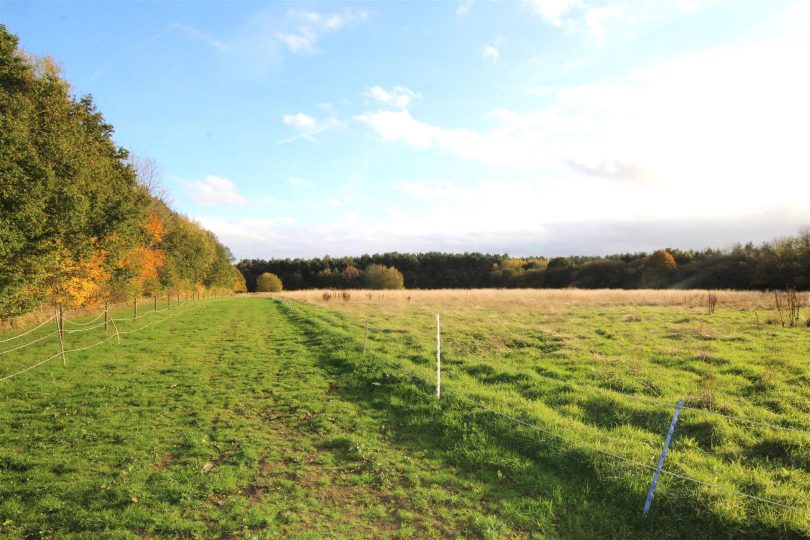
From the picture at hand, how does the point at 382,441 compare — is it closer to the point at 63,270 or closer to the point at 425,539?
the point at 425,539

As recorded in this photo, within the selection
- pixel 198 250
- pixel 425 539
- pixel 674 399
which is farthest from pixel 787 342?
pixel 198 250

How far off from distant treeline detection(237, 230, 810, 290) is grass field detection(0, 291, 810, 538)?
1153cm

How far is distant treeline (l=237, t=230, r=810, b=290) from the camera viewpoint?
184ft

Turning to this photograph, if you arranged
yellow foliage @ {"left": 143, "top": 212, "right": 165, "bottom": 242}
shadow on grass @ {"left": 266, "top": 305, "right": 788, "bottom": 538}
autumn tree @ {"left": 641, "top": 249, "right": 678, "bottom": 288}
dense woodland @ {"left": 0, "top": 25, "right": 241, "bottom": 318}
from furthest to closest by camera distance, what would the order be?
autumn tree @ {"left": 641, "top": 249, "right": 678, "bottom": 288}, yellow foliage @ {"left": 143, "top": 212, "right": 165, "bottom": 242}, dense woodland @ {"left": 0, "top": 25, "right": 241, "bottom": 318}, shadow on grass @ {"left": 266, "top": 305, "right": 788, "bottom": 538}

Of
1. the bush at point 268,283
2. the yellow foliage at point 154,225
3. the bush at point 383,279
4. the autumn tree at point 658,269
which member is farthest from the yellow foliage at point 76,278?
the bush at point 268,283

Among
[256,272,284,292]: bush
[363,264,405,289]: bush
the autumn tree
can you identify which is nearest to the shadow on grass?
the autumn tree

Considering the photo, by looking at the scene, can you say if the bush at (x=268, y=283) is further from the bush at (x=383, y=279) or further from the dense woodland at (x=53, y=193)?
the dense woodland at (x=53, y=193)

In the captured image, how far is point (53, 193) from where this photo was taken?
1515 centimetres

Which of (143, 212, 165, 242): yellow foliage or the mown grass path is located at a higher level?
(143, 212, 165, 242): yellow foliage

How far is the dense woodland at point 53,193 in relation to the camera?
528 inches

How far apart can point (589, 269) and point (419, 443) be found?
9767 centimetres

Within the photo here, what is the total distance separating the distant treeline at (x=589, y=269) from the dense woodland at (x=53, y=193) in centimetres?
2761

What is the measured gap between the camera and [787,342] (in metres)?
14.0

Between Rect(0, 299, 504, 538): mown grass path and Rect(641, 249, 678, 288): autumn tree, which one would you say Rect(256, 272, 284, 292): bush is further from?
Rect(0, 299, 504, 538): mown grass path
